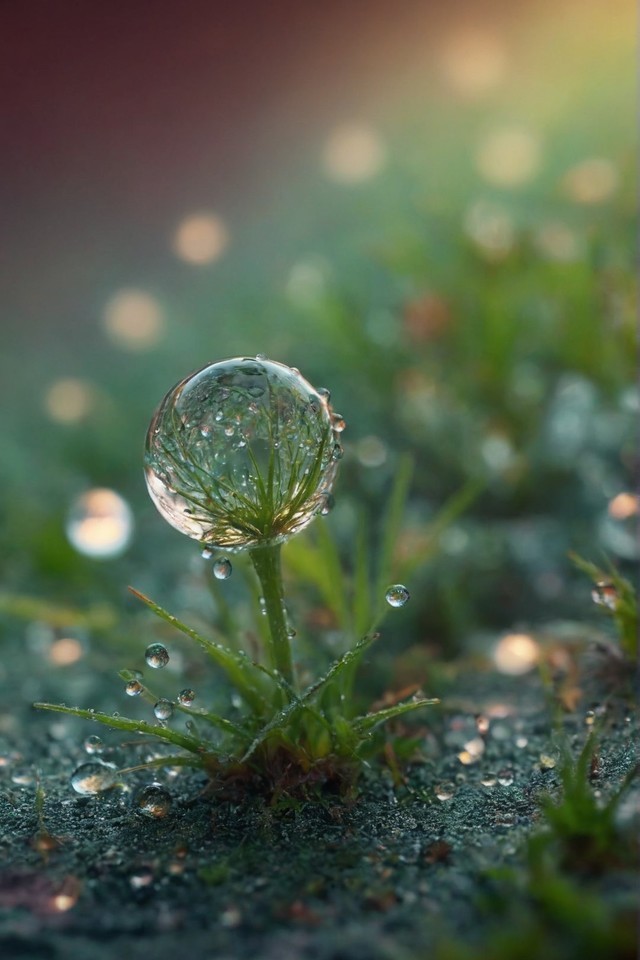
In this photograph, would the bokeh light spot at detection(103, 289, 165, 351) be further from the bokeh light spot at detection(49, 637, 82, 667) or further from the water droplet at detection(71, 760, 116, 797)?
the water droplet at detection(71, 760, 116, 797)

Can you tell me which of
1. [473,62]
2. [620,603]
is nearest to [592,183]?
[473,62]

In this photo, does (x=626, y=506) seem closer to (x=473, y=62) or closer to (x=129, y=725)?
(x=129, y=725)

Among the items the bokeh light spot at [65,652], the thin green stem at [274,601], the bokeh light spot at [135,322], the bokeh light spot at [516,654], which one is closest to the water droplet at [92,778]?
the thin green stem at [274,601]

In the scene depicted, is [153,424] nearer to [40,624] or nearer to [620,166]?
[40,624]

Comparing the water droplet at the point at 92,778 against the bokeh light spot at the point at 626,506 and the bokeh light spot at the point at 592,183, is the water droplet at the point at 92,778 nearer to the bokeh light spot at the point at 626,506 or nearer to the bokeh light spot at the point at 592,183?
the bokeh light spot at the point at 626,506

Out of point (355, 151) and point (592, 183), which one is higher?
point (355, 151)

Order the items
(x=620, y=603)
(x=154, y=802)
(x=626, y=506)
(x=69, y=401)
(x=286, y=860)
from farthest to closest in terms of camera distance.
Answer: (x=69, y=401)
(x=626, y=506)
(x=620, y=603)
(x=154, y=802)
(x=286, y=860)

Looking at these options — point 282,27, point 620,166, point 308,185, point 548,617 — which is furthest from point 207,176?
point 548,617
